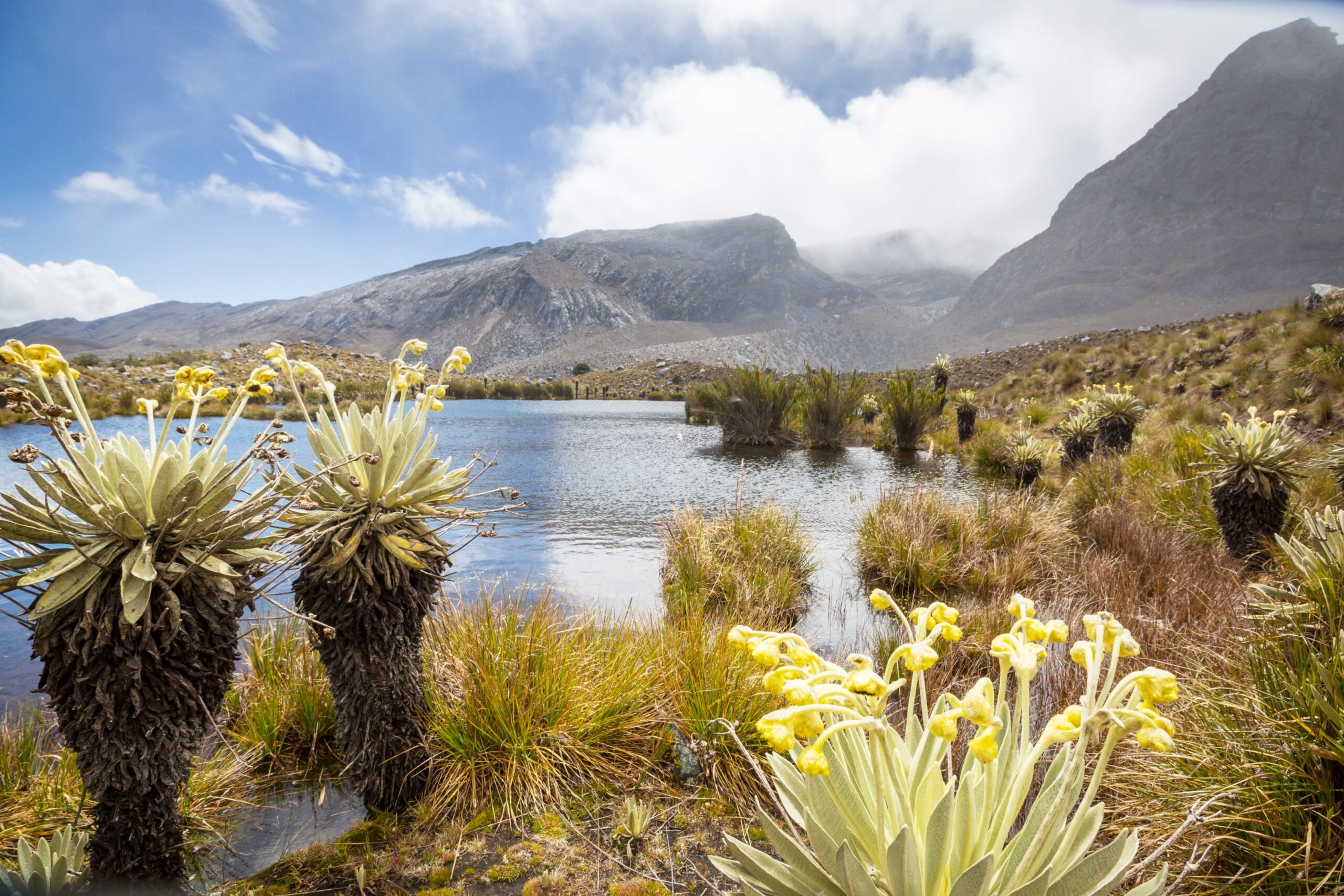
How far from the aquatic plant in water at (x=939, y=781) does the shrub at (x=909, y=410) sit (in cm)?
1558

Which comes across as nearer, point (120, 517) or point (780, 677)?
point (780, 677)

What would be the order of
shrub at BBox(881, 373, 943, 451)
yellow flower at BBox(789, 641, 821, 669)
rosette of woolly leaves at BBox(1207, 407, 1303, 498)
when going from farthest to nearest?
1. shrub at BBox(881, 373, 943, 451)
2. rosette of woolly leaves at BBox(1207, 407, 1303, 498)
3. yellow flower at BBox(789, 641, 821, 669)

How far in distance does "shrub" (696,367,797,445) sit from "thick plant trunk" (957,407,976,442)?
4.79 metres

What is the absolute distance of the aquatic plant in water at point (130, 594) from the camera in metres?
1.56

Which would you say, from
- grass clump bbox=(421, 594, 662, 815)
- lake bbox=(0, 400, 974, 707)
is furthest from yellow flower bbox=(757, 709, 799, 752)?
grass clump bbox=(421, 594, 662, 815)

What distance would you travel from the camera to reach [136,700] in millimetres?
1587

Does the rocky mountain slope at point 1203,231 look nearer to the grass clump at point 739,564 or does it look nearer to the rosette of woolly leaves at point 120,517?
the grass clump at point 739,564

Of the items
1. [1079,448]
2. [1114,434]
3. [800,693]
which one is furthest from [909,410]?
[800,693]

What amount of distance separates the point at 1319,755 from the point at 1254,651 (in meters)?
0.76

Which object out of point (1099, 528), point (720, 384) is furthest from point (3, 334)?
point (1099, 528)

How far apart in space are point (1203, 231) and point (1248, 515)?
109769 mm

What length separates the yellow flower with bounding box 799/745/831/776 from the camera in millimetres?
948

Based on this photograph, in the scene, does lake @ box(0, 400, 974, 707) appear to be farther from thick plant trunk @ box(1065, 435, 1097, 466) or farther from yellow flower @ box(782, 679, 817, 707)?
thick plant trunk @ box(1065, 435, 1097, 466)

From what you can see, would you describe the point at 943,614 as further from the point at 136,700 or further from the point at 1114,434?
the point at 1114,434
